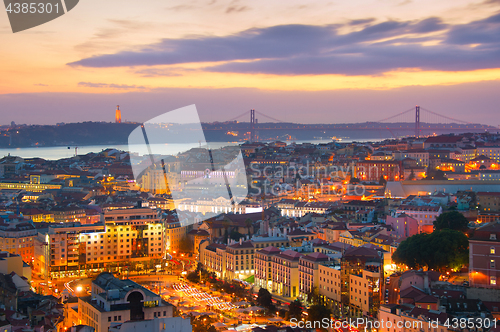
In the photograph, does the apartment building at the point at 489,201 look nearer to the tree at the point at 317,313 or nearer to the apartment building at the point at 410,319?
the tree at the point at 317,313

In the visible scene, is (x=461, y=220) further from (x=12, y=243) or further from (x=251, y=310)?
(x=12, y=243)

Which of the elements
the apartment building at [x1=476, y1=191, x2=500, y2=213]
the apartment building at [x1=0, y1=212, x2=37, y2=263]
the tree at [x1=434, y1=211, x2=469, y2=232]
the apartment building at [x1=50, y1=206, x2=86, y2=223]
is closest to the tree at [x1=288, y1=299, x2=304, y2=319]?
the tree at [x1=434, y1=211, x2=469, y2=232]

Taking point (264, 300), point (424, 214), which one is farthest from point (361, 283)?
point (424, 214)

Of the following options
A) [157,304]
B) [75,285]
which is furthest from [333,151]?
[157,304]

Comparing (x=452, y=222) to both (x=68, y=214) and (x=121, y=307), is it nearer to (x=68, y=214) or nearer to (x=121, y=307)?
(x=121, y=307)

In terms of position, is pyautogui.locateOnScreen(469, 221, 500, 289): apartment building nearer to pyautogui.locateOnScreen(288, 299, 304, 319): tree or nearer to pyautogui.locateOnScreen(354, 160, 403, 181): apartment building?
pyautogui.locateOnScreen(288, 299, 304, 319): tree

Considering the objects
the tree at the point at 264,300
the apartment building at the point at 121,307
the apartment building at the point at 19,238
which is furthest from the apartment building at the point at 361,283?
the apartment building at the point at 19,238

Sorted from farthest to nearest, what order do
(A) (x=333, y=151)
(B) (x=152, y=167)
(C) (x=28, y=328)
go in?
(A) (x=333, y=151) < (B) (x=152, y=167) < (C) (x=28, y=328)
